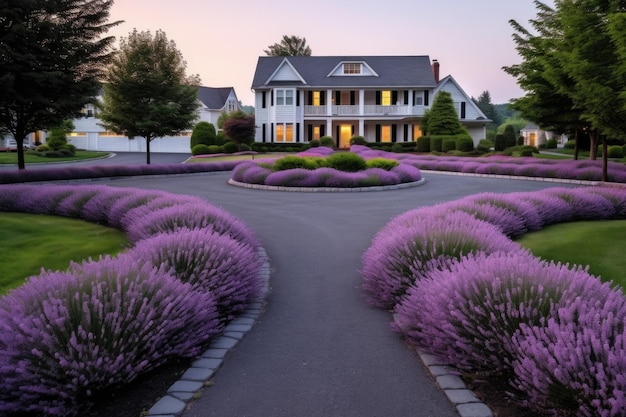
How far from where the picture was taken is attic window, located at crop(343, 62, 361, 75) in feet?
178

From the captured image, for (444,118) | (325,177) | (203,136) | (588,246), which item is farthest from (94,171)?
(444,118)

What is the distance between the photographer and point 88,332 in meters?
3.98

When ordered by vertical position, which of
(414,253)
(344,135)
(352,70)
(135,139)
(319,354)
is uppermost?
(352,70)

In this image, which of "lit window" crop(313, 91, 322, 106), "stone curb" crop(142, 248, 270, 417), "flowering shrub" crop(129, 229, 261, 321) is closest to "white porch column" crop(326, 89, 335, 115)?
"lit window" crop(313, 91, 322, 106)

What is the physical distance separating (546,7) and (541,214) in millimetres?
21055

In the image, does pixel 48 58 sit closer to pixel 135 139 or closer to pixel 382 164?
pixel 382 164

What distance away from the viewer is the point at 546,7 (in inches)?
1104

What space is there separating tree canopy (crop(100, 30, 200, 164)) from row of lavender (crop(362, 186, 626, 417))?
25301 mm

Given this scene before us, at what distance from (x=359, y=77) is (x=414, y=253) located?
49.3 meters

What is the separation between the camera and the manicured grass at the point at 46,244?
814 centimetres

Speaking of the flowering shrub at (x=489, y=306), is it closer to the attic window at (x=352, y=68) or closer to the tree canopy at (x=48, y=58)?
the tree canopy at (x=48, y=58)

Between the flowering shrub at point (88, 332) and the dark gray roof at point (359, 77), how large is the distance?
48849 mm

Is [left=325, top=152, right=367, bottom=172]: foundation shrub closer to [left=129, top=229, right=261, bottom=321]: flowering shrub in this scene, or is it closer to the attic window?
[left=129, top=229, right=261, bottom=321]: flowering shrub

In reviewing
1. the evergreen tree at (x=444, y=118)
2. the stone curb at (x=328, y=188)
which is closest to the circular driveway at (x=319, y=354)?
the stone curb at (x=328, y=188)
